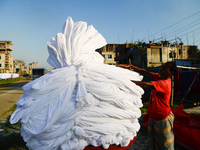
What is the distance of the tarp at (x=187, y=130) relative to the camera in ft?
9.78

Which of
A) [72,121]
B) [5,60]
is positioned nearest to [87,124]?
[72,121]

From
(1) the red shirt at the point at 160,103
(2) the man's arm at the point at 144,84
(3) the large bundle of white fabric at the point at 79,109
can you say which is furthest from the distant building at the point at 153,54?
(3) the large bundle of white fabric at the point at 79,109

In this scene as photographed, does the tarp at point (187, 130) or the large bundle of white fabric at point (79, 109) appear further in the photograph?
the tarp at point (187, 130)

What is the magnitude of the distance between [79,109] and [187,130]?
10.5 feet

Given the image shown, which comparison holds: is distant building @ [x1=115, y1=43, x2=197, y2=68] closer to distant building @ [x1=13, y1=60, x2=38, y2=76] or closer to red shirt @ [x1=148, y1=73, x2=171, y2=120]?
red shirt @ [x1=148, y1=73, x2=171, y2=120]

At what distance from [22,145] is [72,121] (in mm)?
2994

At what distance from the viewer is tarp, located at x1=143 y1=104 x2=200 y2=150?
298 centimetres

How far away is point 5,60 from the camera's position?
53.4 meters

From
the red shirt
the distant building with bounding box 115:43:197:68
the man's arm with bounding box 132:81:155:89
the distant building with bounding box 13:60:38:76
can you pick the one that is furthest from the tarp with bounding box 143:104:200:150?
the distant building with bounding box 13:60:38:76

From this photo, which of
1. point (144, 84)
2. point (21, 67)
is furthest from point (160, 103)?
point (21, 67)

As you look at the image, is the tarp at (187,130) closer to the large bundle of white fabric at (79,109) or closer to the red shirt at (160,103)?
the red shirt at (160,103)

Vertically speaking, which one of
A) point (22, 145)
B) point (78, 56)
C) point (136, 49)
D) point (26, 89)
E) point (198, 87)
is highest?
point (136, 49)

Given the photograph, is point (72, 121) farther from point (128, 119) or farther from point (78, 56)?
point (78, 56)

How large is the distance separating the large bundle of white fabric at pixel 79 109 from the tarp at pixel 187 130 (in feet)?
7.73
